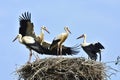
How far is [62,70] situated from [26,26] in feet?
11.2

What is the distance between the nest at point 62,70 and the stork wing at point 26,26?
8.35ft

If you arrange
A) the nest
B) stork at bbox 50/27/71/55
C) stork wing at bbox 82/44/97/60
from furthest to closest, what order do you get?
stork wing at bbox 82/44/97/60 < stork at bbox 50/27/71/55 < the nest

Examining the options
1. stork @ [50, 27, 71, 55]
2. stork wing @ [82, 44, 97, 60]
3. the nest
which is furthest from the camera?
stork wing @ [82, 44, 97, 60]

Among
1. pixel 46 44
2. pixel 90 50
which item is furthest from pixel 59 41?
pixel 90 50

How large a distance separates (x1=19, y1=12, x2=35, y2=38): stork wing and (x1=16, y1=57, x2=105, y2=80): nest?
8.35 feet

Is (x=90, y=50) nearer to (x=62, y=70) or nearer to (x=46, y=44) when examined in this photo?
(x=46, y=44)

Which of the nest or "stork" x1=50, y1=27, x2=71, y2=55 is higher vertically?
"stork" x1=50, y1=27, x2=71, y2=55

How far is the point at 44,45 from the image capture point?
59.3ft

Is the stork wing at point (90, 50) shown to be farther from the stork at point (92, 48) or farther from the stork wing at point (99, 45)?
the stork wing at point (99, 45)

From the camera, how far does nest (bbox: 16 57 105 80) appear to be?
15.7 metres

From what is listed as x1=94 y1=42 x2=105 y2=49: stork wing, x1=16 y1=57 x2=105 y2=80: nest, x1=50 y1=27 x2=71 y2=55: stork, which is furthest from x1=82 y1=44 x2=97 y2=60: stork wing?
x1=16 y1=57 x2=105 y2=80: nest

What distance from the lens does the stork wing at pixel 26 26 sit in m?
18.6

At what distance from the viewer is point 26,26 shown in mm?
18812

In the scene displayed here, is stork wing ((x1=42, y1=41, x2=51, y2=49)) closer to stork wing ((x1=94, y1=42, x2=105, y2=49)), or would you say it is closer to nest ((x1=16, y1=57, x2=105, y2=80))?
stork wing ((x1=94, y1=42, x2=105, y2=49))
